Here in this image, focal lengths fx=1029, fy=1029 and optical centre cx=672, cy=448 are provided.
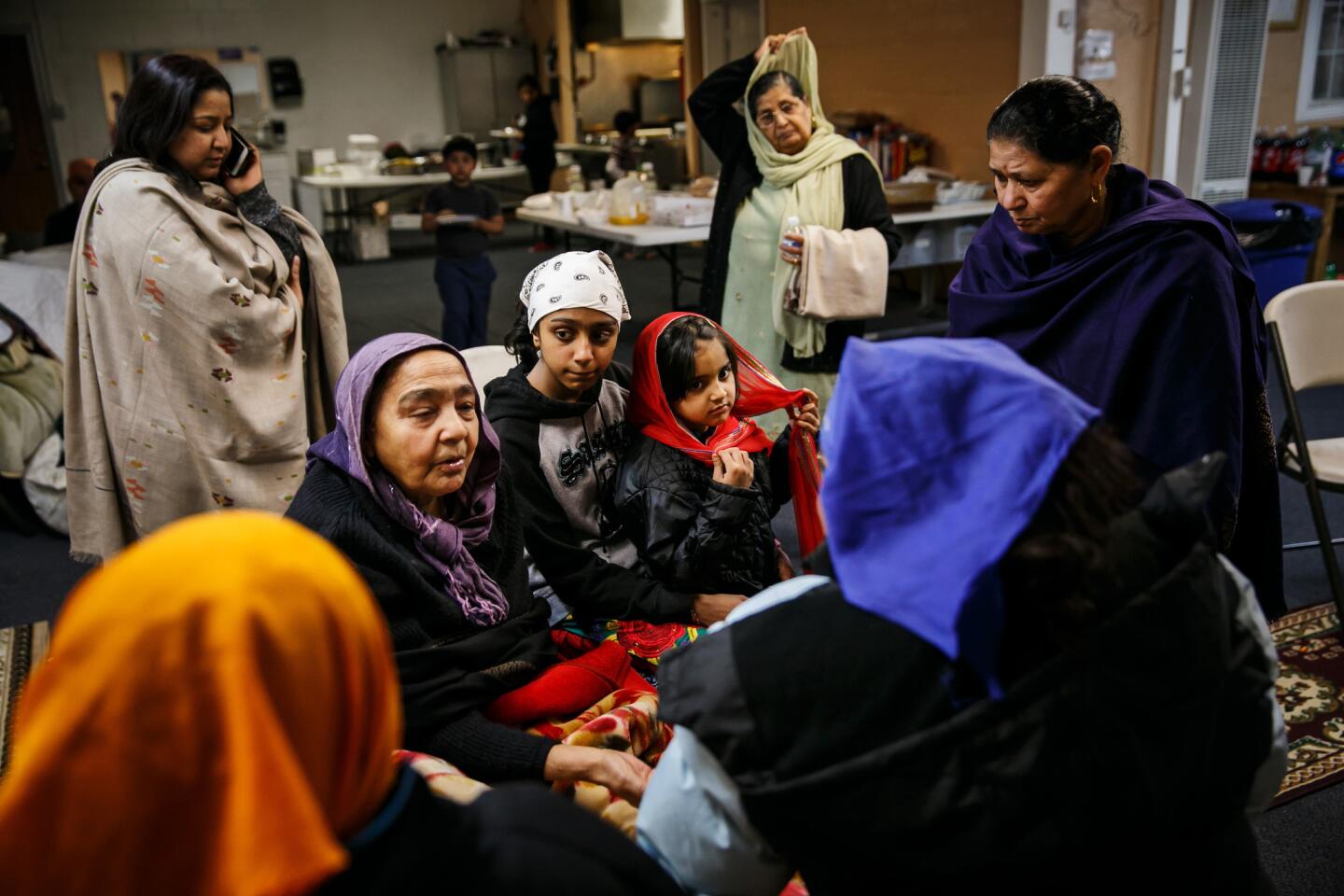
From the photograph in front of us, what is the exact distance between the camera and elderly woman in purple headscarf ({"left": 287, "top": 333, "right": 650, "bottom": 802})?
1.47 metres

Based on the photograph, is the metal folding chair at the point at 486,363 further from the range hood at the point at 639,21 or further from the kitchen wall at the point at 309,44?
the kitchen wall at the point at 309,44

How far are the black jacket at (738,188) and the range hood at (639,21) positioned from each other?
21.7ft

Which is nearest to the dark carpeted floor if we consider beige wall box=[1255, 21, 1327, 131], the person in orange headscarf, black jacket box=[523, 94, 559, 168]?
the person in orange headscarf

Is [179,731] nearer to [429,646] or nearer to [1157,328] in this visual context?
[429,646]

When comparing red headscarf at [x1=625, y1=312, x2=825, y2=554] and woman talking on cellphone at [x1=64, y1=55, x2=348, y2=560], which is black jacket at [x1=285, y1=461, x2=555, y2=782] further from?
woman talking on cellphone at [x1=64, y1=55, x2=348, y2=560]

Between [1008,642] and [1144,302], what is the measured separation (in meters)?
1.12

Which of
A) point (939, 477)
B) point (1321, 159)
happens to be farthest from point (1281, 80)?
point (939, 477)

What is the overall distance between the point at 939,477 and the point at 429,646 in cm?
92

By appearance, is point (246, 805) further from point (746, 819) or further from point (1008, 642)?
point (1008, 642)

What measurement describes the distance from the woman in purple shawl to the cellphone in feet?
6.27

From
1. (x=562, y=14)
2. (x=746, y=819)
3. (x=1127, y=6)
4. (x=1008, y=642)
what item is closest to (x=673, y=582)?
(x=746, y=819)

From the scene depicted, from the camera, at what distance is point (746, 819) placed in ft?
3.18

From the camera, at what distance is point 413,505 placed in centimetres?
156

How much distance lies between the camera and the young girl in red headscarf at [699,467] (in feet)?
6.15
